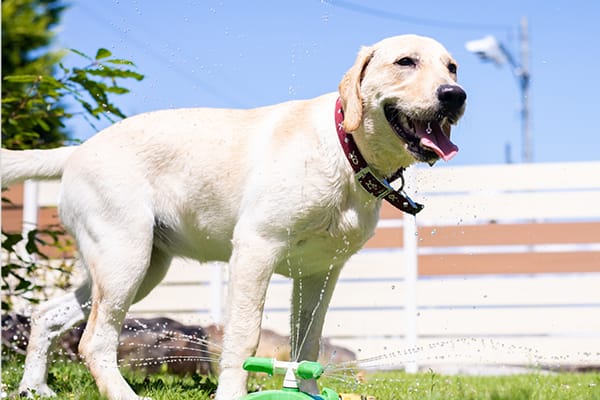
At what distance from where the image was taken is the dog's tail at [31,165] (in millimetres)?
4242

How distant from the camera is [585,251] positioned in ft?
27.3

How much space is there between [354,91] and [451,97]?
428 mm

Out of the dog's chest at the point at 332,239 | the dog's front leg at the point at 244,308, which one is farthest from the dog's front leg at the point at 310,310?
the dog's front leg at the point at 244,308

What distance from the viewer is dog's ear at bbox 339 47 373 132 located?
3.39 metres

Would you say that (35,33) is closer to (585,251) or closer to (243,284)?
(585,251)

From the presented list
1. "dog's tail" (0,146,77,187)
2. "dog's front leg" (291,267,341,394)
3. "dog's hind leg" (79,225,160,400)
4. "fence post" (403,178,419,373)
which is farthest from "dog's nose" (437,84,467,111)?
"fence post" (403,178,419,373)

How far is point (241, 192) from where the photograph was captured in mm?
Result: 3686

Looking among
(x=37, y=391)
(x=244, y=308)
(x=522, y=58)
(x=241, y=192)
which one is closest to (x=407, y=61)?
(x=241, y=192)

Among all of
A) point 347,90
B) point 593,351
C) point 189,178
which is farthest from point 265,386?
point 593,351

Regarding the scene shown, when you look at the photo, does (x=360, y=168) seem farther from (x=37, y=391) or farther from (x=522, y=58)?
(x=522, y=58)

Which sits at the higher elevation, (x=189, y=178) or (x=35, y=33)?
(x=35, y=33)

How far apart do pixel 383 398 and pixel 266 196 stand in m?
1.13

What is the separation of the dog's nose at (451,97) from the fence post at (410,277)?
16.8ft

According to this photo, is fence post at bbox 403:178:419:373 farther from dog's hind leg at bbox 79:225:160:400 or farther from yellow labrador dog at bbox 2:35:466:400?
dog's hind leg at bbox 79:225:160:400
